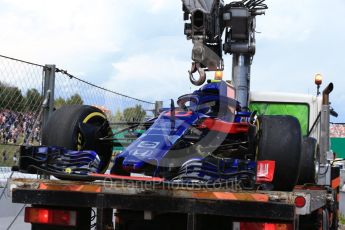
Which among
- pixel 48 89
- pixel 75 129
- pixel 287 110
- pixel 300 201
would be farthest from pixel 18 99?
pixel 287 110

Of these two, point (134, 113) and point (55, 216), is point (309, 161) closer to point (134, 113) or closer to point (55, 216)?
point (55, 216)

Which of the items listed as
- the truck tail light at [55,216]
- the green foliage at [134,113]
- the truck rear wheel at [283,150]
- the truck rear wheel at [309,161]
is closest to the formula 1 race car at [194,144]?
the truck rear wheel at [283,150]

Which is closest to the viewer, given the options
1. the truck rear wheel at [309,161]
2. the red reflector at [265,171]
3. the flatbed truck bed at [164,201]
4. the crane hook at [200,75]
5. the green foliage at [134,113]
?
the flatbed truck bed at [164,201]

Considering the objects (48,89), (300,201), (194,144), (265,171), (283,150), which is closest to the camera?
(300,201)

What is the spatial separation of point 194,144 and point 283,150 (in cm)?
109

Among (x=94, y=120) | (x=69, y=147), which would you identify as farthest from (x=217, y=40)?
(x=69, y=147)

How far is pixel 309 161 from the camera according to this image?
253 inches

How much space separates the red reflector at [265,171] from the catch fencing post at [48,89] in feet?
10.4

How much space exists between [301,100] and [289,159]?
3.55m

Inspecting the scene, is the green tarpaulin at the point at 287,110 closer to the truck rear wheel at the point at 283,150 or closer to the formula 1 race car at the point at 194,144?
the formula 1 race car at the point at 194,144

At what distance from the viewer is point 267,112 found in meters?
8.30

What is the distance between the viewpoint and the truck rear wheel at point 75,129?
5.65 metres

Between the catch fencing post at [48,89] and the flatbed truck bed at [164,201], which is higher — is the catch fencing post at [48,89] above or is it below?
above

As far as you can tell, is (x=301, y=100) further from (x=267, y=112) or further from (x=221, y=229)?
(x=221, y=229)
